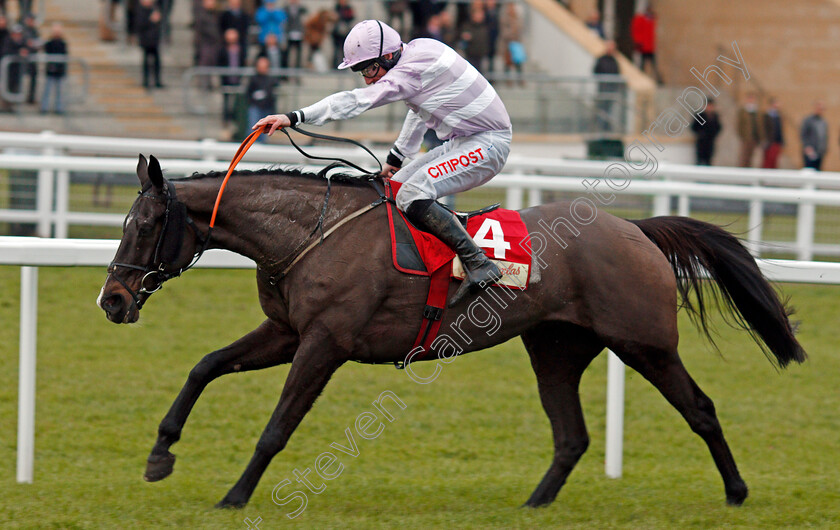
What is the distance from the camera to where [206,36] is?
1521cm

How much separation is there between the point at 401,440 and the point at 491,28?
496 inches

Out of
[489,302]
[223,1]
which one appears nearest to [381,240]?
[489,302]

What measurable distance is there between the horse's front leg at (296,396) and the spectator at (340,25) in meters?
12.5

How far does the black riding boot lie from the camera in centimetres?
419

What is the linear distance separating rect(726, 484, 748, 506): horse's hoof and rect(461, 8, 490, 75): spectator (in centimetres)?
1255

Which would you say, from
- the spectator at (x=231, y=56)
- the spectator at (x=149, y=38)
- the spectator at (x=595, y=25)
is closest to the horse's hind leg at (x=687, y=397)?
the spectator at (x=231, y=56)

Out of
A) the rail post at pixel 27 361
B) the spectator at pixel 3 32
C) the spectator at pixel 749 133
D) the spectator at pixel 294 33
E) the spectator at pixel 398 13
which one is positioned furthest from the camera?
the spectator at pixel 398 13

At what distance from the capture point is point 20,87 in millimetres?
14055

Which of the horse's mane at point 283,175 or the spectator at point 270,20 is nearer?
the horse's mane at point 283,175

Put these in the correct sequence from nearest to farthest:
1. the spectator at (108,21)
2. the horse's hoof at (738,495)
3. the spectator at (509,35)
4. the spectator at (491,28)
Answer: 1. the horse's hoof at (738,495)
2. the spectator at (491,28)
3. the spectator at (108,21)
4. the spectator at (509,35)

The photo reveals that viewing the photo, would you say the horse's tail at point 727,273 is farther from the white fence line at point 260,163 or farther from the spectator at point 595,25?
the spectator at point 595,25

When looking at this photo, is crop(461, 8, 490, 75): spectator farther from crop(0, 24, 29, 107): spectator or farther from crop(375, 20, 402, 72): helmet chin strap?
crop(375, 20, 402, 72): helmet chin strap

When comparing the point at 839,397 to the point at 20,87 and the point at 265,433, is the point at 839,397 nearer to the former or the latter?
the point at 265,433

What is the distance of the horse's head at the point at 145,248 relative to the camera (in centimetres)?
402
